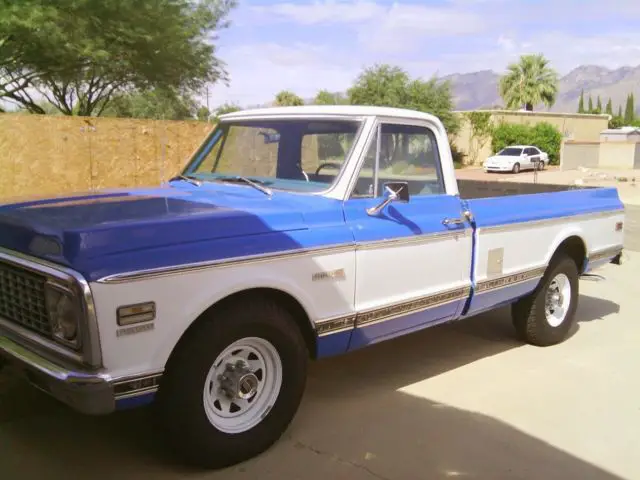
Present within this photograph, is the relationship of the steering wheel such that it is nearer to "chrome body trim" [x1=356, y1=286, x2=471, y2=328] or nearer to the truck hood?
the truck hood

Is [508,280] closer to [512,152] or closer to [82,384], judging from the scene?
[82,384]

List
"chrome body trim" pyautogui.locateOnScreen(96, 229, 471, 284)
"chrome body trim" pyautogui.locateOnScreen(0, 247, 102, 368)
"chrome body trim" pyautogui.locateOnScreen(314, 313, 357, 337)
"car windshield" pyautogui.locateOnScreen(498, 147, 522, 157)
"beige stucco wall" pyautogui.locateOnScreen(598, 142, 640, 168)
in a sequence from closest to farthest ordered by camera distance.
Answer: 1. "chrome body trim" pyautogui.locateOnScreen(0, 247, 102, 368)
2. "chrome body trim" pyautogui.locateOnScreen(96, 229, 471, 284)
3. "chrome body trim" pyautogui.locateOnScreen(314, 313, 357, 337)
4. "car windshield" pyautogui.locateOnScreen(498, 147, 522, 157)
5. "beige stucco wall" pyautogui.locateOnScreen(598, 142, 640, 168)

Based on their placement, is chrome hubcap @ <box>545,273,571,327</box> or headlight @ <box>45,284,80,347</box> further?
chrome hubcap @ <box>545,273,571,327</box>

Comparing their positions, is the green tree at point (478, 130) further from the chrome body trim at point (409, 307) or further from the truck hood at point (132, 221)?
the truck hood at point (132, 221)

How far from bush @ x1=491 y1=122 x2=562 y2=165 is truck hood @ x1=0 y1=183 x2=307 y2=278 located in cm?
3988

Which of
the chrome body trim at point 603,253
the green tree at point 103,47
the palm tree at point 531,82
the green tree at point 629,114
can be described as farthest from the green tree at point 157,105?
the green tree at point 629,114

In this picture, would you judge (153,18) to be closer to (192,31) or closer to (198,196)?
(192,31)

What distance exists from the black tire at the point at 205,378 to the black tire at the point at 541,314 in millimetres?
2686

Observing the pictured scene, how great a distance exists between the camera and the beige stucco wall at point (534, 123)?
4266 cm

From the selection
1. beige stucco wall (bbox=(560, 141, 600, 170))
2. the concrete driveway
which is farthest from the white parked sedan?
the concrete driveway

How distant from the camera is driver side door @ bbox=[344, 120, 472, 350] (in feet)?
12.8

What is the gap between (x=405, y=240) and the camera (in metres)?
4.06

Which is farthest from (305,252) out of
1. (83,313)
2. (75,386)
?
(75,386)

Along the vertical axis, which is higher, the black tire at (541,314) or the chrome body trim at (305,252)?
the chrome body trim at (305,252)
